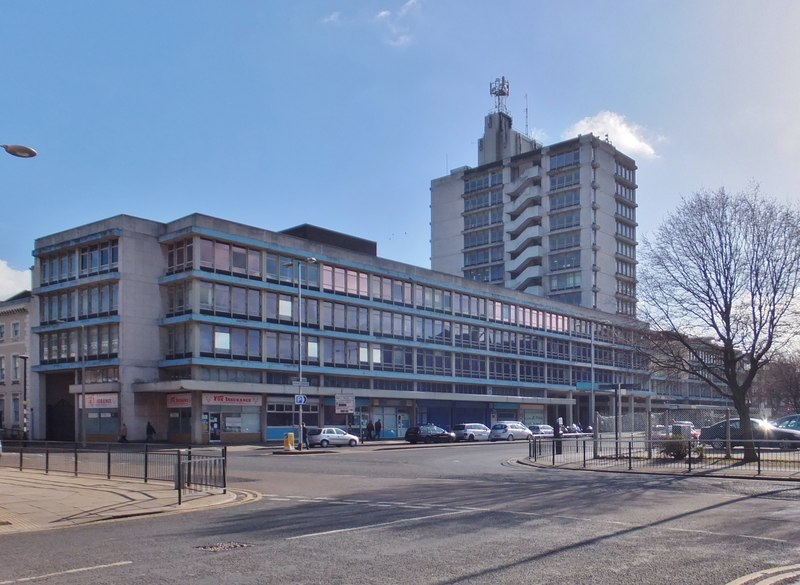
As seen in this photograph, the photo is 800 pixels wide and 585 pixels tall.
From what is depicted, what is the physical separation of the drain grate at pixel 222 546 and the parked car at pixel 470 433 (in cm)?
4646

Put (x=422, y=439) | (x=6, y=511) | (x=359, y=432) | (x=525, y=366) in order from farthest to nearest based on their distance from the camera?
(x=525, y=366) < (x=359, y=432) < (x=422, y=439) < (x=6, y=511)

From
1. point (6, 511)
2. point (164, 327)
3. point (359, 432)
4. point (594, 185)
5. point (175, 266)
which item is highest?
point (594, 185)

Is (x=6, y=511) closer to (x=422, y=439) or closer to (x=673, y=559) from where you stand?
(x=673, y=559)

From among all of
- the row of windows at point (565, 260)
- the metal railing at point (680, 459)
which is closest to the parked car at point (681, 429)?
the metal railing at point (680, 459)

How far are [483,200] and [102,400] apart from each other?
228ft

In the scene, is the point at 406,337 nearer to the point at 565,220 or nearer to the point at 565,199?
the point at 565,220

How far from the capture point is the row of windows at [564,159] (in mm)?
101875

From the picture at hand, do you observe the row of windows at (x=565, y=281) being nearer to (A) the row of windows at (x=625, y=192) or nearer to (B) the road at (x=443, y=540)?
(A) the row of windows at (x=625, y=192)

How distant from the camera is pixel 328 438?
48656mm

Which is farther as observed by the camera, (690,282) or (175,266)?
(175,266)

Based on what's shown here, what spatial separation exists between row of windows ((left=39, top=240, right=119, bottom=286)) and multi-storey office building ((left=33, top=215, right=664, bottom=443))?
0.13 meters

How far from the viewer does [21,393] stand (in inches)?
2537

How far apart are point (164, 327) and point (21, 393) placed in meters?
17.8

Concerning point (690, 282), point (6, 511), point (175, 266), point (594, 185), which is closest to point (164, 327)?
point (175, 266)
